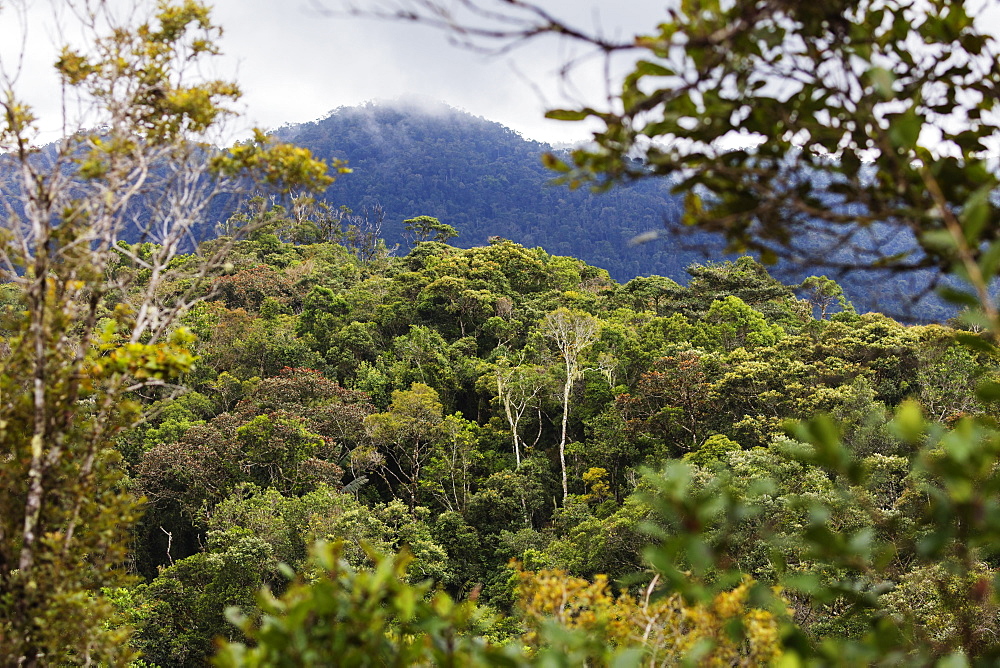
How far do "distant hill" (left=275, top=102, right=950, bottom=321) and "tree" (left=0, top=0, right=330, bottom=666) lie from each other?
5359 centimetres

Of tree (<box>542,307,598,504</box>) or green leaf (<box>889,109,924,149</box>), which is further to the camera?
tree (<box>542,307,598,504</box>)

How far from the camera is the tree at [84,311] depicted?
7.14 feet

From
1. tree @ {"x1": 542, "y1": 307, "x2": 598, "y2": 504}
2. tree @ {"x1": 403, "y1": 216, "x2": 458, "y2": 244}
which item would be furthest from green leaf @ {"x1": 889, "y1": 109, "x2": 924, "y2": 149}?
tree @ {"x1": 403, "y1": 216, "x2": 458, "y2": 244}

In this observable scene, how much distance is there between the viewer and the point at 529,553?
1046 centimetres

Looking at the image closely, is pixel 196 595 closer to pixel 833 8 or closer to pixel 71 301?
pixel 71 301

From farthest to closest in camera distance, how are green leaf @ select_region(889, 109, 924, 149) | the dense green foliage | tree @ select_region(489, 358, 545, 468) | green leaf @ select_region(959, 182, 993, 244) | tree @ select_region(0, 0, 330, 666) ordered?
1. tree @ select_region(489, 358, 545, 468)
2. the dense green foliage
3. tree @ select_region(0, 0, 330, 666)
4. green leaf @ select_region(889, 109, 924, 149)
5. green leaf @ select_region(959, 182, 993, 244)

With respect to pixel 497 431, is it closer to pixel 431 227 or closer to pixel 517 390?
pixel 517 390

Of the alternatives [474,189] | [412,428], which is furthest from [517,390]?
[474,189]

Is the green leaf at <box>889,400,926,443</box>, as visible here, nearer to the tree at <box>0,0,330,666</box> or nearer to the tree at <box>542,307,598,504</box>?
the tree at <box>0,0,330,666</box>

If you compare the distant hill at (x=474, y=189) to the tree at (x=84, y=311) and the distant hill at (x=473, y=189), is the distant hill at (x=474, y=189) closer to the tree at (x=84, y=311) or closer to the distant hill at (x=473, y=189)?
the distant hill at (x=473, y=189)

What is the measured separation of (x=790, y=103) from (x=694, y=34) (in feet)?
1.06

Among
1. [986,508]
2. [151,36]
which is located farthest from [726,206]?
[151,36]

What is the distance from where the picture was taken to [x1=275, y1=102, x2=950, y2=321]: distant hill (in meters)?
66.3

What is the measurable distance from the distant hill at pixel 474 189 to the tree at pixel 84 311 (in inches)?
2110
